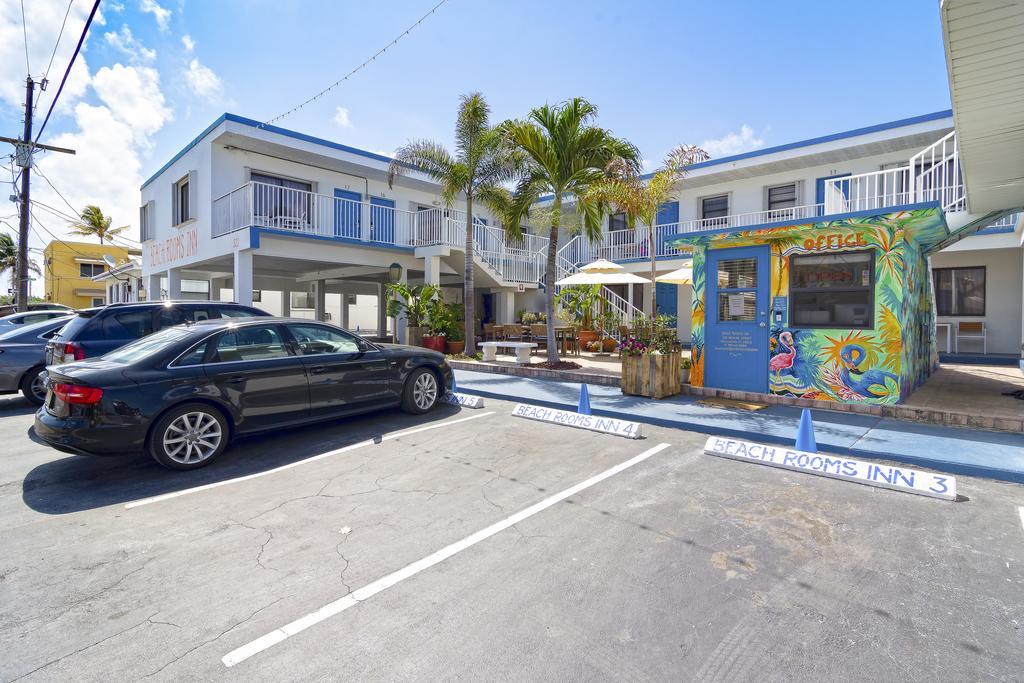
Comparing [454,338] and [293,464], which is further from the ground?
[454,338]

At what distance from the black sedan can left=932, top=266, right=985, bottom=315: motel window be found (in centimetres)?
1624

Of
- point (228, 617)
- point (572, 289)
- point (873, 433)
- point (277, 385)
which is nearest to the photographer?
point (228, 617)

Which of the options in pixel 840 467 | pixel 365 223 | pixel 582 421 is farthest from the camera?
pixel 365 223

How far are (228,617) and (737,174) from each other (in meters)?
17.7

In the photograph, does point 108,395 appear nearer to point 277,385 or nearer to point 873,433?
point 277,385

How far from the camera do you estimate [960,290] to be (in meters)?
14.7

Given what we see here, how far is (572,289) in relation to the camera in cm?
1636

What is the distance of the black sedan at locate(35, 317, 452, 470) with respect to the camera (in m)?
4.60

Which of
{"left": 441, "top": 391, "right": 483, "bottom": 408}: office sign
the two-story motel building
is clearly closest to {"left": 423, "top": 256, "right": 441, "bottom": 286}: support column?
the two-story motel building

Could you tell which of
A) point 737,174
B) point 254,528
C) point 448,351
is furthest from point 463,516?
point 737,174

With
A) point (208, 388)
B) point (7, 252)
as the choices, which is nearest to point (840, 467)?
point (208, 388)

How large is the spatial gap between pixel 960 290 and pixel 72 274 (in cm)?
5224

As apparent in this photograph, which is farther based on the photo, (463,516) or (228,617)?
(463,516)

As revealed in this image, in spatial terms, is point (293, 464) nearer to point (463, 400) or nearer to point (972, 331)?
point (463, 400)
